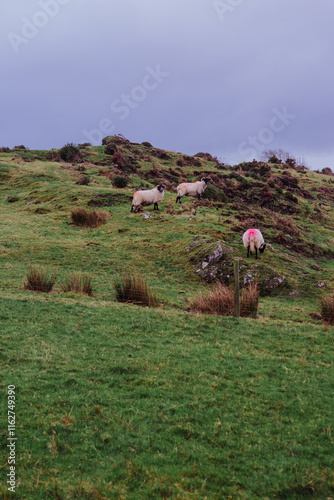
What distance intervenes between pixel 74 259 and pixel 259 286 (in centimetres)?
826

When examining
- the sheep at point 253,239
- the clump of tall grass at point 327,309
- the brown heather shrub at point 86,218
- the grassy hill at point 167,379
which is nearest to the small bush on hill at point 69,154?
the brown heather shrub at point 86,218

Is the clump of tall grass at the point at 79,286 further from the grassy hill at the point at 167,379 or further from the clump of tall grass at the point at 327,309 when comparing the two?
the clump of tall grass at the point at 327,309

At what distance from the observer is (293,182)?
48375mm

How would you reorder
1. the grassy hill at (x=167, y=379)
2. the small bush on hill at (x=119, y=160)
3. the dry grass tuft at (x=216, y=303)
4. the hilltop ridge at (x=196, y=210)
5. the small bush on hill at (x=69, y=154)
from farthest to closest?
→ the small bush on hill at (x=69, y=154) < the small bush on hill at (x=119, y=160) < the hilltop ridge at (x=196, y=210) < the dry grass tuft at (x=216, y=303) < the grassy hill at (x=167, y=379)

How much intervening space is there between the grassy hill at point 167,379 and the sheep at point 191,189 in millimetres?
8833

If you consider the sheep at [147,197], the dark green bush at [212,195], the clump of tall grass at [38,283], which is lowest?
the clump of tall grass at [38,283]

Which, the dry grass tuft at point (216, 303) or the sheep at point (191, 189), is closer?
the dry grass tuft at point (216, 303)

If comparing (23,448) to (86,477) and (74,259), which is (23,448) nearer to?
(86,477)

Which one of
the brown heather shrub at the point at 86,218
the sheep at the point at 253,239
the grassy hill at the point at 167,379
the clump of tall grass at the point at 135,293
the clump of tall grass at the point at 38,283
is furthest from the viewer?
the brown heather shrub at the point at 86,218

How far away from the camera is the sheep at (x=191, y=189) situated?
87.7 ft

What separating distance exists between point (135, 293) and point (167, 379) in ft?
16.8

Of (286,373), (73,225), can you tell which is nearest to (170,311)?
(286,373)

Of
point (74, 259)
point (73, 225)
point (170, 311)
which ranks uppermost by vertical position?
point (73, 225)

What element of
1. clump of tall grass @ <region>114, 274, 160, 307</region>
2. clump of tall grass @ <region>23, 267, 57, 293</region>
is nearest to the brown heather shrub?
clump of tall grass @ <region>23, 267, 57, 293</region>
